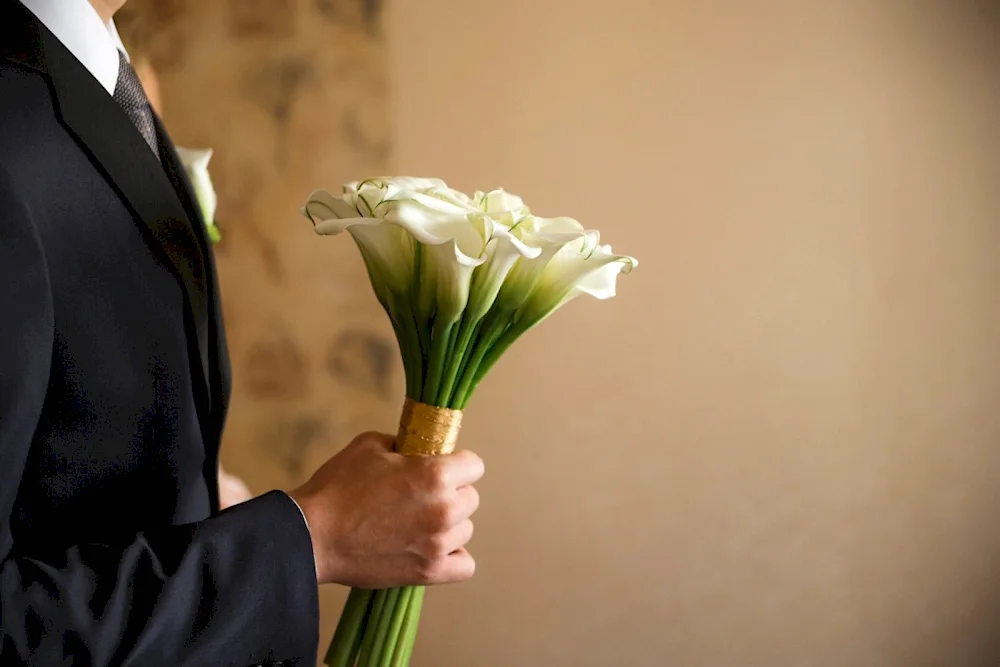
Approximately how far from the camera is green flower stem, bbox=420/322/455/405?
622mm

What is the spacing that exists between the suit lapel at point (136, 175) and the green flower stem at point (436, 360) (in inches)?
8.7

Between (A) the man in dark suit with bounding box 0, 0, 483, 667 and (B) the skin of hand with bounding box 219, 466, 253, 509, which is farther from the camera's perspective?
(B) the skin of hand with bounding box 219, 466, 253, 509

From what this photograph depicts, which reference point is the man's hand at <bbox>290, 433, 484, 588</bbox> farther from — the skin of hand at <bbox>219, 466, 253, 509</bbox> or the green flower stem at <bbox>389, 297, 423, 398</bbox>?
the skin of hand at <bbox>219, 466, 253, 509</bbox>

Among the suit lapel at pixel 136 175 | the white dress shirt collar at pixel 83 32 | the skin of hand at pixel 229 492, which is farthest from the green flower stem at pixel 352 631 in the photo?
the white dress shirt collar at pixel 83 32

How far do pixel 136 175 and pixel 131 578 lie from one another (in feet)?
1.09

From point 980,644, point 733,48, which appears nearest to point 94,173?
point 733,48

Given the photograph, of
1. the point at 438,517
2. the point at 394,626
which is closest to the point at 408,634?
the point at 394,626

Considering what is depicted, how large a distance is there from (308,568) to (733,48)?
127 cm

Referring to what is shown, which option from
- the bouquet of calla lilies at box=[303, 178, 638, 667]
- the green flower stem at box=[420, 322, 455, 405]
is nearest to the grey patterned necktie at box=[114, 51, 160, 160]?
the bouquet of calla lilies at box=[303, 178, 638, 667]

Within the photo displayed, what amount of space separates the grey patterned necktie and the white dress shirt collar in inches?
0.9

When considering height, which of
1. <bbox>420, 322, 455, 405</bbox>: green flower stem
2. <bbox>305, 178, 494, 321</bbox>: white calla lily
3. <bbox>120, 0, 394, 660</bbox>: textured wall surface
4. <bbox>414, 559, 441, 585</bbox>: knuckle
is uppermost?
→ <bbox>120, 0, 394, 660</bbox>: textured wall surface

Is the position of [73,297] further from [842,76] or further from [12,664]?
[842,76]

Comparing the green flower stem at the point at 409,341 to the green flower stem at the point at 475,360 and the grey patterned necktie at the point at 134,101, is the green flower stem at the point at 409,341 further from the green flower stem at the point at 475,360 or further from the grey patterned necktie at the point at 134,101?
the grey patterned necktie at the point at 134,101

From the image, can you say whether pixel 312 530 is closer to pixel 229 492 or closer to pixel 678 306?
pixel 229 492
